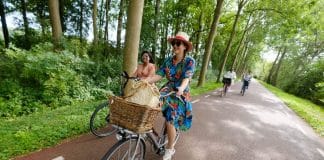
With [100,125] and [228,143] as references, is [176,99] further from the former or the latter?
[228,143]

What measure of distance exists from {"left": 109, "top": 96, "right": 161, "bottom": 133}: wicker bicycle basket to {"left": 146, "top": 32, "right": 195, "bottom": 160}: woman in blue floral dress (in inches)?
31.9

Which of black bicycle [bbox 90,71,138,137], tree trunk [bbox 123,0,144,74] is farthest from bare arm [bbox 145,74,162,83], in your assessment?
tree trunk [bbox 123,0,144,74]

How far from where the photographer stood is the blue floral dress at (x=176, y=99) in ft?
11.1

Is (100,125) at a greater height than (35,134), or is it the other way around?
(35,134)

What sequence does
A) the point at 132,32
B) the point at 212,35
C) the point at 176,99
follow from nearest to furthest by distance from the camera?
1. the point at 176,99
2. the point at 132,32
3. the point at 212,35

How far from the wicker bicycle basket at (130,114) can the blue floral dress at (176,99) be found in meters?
0.80

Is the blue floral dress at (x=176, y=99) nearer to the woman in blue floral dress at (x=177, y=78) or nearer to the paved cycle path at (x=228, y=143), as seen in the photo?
the woman in blue floral dress at (x=177, y=78)

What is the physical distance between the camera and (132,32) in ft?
19.6

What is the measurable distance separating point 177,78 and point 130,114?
1.17 m

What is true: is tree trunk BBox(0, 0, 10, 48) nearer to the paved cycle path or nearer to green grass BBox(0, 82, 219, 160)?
green grass BBox(0, 82, 219, 160)

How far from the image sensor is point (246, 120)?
8250mm

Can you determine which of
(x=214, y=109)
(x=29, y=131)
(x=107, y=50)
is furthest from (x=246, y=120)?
(x=107, y=50)

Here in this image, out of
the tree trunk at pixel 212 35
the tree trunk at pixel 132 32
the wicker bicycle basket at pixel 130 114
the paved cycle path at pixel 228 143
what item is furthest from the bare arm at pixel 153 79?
the tree trunk at pixel 212 35

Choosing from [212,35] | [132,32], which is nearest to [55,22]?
[132,32]
